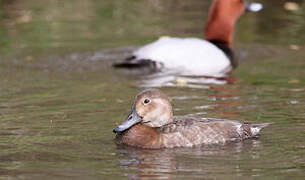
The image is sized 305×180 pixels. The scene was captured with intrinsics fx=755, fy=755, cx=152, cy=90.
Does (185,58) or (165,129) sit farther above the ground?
(165,129)

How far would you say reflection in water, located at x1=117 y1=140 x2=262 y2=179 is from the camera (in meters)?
6.39

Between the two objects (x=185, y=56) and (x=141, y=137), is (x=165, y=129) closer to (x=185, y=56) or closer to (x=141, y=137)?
(x=141, y=137)

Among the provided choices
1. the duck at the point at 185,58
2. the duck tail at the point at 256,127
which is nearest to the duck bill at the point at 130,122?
the duck tail at the point at 256,127

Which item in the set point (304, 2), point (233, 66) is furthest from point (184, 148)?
point (304, 2)

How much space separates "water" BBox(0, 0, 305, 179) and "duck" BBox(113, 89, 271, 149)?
0.12m

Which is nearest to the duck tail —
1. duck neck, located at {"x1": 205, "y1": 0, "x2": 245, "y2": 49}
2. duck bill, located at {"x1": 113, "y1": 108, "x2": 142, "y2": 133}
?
duck bill, located at {"x1": 113, "y1": 108, "x2": 142, "y2": 133}

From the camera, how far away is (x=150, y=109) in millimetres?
7359

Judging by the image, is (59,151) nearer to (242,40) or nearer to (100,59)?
(100,59)

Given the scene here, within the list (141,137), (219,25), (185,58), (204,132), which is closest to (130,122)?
(141,137)

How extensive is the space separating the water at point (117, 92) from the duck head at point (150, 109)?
1.06 ft

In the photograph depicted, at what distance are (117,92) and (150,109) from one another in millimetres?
2582

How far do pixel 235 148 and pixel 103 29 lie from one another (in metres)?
8.07

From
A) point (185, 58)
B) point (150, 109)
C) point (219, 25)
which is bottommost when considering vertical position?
point (185, 58)

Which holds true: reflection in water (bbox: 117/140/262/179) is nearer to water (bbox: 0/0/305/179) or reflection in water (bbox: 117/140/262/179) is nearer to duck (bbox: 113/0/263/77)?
water (bbox: 0/0/305/179)
